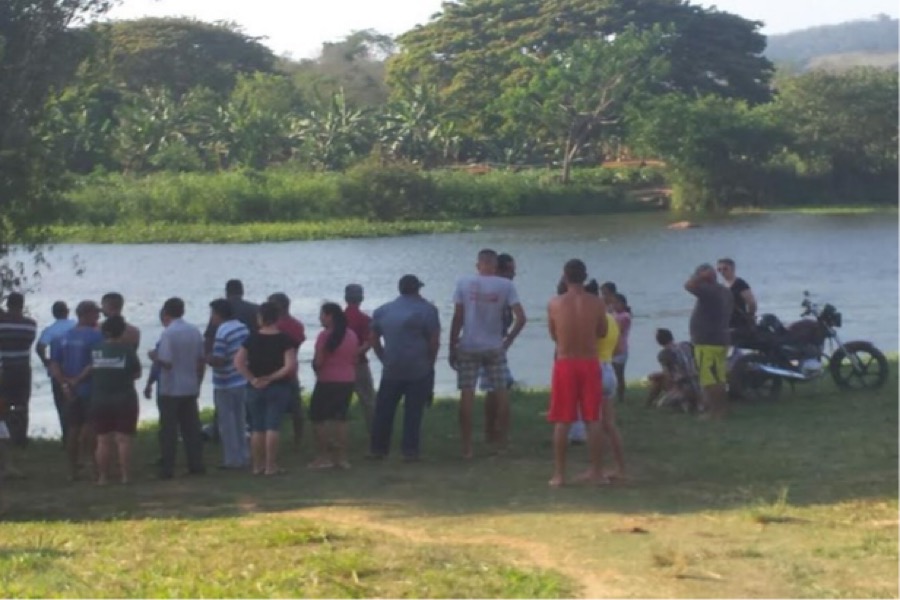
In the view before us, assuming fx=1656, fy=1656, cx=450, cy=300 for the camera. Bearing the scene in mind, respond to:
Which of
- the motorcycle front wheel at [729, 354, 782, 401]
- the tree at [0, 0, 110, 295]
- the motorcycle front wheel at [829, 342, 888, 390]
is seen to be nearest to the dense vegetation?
the motorcycle front wheel at [829, 342, 888, 390]

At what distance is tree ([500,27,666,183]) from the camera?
6378 centimetres

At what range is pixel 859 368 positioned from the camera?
1659 centimetres

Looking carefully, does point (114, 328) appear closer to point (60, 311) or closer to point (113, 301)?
point (113, 301)

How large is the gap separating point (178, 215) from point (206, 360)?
49.4m

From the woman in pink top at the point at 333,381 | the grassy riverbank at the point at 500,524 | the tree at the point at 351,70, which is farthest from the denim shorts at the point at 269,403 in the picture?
the tree at the point at 351,70

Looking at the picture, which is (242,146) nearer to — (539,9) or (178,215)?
(178,215)

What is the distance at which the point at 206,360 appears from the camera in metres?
13.0

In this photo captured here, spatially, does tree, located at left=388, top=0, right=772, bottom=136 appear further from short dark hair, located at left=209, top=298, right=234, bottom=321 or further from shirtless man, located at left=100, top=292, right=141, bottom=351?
shirtless man, located at left=100, top=292, right=141, bottom=351

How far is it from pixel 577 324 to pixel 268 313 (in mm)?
2440

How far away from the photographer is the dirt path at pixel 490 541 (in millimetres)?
8508

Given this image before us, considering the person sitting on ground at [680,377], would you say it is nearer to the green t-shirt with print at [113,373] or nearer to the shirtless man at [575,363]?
the shirtless man at [575,363]

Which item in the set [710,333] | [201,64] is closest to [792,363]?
[710,333]

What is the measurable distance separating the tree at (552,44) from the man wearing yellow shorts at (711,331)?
168 ft

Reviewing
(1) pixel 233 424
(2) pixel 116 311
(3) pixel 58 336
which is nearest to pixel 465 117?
(3) pixel 58 336
